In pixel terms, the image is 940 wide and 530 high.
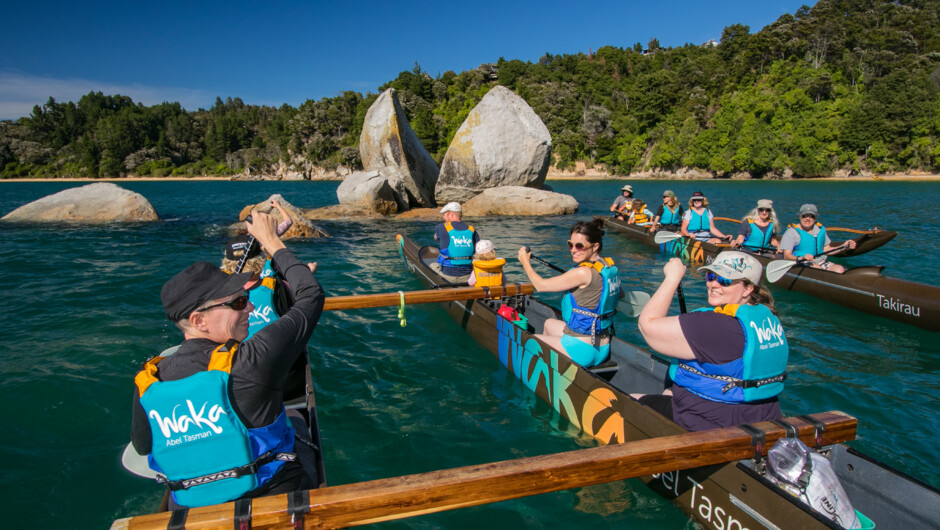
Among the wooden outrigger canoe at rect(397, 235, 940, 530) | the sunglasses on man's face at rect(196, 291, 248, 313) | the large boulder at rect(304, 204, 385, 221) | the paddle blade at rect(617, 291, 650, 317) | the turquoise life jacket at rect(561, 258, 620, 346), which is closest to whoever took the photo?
the sunglasses on man's face at rect(196, 291, 248, 313)

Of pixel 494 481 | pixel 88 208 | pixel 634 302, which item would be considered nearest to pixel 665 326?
pixel 494 481

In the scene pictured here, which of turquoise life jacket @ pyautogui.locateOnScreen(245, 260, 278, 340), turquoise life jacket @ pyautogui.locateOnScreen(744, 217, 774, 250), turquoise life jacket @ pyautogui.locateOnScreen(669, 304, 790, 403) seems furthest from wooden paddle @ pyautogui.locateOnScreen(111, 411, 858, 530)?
turquoise life jacket @ pyautogui.locateOnScreen(744, 217, 774, 250)

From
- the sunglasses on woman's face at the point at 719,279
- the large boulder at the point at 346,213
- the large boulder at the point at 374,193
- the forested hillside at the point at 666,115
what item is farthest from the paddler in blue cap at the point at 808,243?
the forested hillside at the point at 666,115

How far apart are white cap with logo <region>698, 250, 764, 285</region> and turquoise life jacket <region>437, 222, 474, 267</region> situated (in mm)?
5948

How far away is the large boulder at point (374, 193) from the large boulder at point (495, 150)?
114 inches

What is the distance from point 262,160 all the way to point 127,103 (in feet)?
212

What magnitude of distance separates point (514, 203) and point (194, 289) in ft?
72.4

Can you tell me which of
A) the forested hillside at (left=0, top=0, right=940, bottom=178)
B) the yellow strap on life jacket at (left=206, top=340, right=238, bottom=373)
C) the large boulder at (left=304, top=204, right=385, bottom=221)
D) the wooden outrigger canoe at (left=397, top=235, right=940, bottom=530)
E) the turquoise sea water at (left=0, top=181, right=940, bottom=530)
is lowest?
the turquoise sea water at (left=0, top=181, right=940, bottom=530)

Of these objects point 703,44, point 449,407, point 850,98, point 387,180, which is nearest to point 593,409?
point 449,407

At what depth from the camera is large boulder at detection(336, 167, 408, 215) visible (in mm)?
22359

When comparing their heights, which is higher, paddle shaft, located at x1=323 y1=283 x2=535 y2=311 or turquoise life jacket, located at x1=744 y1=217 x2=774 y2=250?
turquoise life jacket, located at x1=744 y1=217 x2=774 y2=250

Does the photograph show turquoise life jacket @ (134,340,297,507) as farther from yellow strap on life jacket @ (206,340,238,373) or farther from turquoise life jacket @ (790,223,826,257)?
turquoise life jacket @ (790,223,826,257)

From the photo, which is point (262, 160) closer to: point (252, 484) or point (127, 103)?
point (127, 103)

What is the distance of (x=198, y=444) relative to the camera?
2.37m
